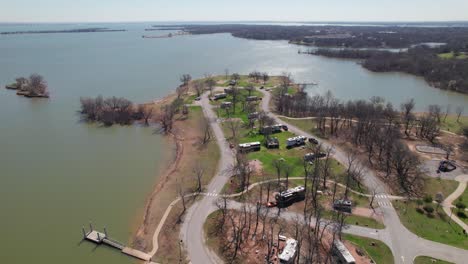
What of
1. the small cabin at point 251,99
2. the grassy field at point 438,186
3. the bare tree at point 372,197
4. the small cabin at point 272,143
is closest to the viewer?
the bare tree at point 372,197

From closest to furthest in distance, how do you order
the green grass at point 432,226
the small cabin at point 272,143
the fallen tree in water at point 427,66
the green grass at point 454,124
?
the green grass at point 432,226, the small cabin at point 272,143, the green grass at point 454,124, the fallen tree in water at point 427,66

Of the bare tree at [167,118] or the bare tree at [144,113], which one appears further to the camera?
the bare tree at [144,113]

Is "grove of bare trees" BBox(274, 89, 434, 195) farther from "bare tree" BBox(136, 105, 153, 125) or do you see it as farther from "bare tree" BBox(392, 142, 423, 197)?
"bare tree" BBox(136, 105, 153, 125)

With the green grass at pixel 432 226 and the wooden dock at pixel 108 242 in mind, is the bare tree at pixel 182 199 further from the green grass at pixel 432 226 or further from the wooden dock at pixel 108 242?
the green grass at pixel 432 226

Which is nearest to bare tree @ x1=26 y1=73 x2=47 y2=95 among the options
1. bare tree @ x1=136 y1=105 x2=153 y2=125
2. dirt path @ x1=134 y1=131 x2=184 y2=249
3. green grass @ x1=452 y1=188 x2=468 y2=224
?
bare tree @ x1=136 y1=105 x2=153 y2=125

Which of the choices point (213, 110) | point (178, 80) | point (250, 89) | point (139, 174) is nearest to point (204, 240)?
point (139, 174)

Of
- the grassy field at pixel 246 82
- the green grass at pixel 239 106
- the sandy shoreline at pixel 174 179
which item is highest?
the grassy field at pixel 246 82

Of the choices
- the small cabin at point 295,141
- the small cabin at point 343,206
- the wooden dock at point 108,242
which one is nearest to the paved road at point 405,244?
the small cabin at point 343,206
